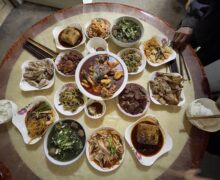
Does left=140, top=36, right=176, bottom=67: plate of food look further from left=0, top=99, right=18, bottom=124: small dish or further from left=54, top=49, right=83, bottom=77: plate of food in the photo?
left=0, top=99, right=18, bottom=124: small dish

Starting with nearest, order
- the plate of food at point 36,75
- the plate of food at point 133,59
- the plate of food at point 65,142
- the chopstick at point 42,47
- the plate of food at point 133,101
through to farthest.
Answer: the plate of food at point 65,142 → the plate of food at point 133,101 → the plate of food at point 36,75 → the plate of food at point 133,59 → the chopstick at point 42,47

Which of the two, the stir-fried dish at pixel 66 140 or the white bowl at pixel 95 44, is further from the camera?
the white bowl at pixel 95 44

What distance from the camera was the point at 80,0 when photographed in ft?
15.1

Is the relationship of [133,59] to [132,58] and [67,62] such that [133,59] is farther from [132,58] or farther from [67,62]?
[67,62]

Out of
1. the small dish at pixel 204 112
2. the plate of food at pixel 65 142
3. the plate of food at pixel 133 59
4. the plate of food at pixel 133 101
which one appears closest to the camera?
the plate of food at pixel 65 142

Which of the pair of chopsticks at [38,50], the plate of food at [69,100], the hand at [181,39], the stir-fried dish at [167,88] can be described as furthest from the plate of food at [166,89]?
the pair of chopsticks at [38,50]

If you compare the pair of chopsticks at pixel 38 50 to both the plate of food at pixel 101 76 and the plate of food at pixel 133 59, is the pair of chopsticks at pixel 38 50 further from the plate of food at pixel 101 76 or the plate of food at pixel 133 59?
the plate of food at pixel 133 59

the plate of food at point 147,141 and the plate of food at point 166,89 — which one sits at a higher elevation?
the plate of food at point 166,89

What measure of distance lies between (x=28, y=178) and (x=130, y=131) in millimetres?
1070

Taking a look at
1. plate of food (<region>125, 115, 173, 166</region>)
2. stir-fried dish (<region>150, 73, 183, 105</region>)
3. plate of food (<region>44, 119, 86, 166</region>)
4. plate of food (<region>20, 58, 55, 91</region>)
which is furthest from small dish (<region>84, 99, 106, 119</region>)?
stir-fried dish (<region>150, 73, 183, 105</region>)

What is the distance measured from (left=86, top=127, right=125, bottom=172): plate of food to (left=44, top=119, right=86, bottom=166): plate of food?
98 mm

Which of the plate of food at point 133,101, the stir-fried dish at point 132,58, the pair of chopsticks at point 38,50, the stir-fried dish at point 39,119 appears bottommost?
the stir-fried dish at point 39,119

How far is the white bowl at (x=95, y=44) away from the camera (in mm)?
2871

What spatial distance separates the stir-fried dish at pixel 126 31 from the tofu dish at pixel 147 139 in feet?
3.45
